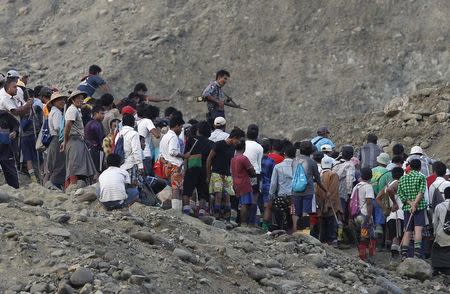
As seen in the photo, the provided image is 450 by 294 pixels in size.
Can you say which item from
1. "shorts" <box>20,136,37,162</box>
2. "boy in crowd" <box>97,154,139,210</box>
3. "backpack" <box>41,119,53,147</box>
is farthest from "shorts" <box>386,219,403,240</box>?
"shorts" <box>20,136,37,162</box>

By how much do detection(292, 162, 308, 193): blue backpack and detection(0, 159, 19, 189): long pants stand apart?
3672mm

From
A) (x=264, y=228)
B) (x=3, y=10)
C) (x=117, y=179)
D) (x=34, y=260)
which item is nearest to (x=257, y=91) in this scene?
(x=3, y=10)

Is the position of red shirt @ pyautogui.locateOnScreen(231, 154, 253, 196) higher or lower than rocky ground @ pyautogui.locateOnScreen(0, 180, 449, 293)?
higher

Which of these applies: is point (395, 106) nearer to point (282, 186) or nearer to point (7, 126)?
point (282, 186)

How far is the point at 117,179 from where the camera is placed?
17844 millimetres

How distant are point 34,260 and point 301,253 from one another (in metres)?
4.63

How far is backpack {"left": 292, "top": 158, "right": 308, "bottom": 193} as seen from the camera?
63.1 feet

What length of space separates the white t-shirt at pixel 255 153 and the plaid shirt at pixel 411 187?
74.9 inches

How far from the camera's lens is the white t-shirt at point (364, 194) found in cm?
2008

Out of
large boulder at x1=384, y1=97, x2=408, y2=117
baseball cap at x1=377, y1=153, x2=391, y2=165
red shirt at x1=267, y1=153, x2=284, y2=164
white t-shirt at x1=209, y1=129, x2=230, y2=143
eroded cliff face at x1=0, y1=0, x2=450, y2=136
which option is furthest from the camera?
eroded cliff face at x1=0, y1=0, x2=450, y2=136

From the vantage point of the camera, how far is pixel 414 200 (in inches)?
774

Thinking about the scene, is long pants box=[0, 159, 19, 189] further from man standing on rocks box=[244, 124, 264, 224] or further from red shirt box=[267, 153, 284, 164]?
red shirt box=[267, 153, 284, 164]

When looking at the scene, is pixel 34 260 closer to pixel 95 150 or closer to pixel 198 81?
pixel 95 150

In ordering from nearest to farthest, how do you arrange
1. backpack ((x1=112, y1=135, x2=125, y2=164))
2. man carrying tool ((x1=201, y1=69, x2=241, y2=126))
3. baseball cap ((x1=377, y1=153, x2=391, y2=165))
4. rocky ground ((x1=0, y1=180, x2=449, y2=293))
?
rocky ground ((x1=0, y1=180, x2=449, y2=293)) → backpack ((x1=112, y1=135, x2=125, y2=164)) → baseball cap ((x1=377, y1=153, x2=391, y2=165)) → man carrying tool ((x1=201, y1=69, x2=241, y2=126))
